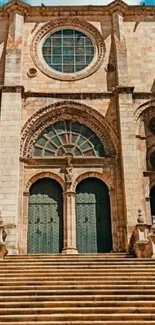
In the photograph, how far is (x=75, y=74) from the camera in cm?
1812

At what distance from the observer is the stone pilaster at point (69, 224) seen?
14.9 m

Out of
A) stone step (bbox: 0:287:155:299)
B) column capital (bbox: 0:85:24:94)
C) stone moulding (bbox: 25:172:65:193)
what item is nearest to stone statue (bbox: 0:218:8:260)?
stone moulding (bbox: 25:172:65:193)

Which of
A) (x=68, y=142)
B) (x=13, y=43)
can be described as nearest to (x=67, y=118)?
(x=68, y=142)

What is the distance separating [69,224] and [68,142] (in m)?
3.45

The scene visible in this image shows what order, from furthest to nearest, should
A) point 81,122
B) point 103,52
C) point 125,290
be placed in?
point 103,52, point 81,122, point 125,290

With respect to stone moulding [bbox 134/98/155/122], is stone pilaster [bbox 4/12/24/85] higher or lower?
higher

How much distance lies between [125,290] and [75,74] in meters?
11.2

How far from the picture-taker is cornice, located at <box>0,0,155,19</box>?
1912 cm

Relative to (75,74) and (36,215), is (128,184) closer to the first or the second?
(36,215)

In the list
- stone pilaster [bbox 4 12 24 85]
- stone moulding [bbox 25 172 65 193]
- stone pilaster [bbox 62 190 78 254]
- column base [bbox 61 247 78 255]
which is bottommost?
column base [bbox 61 247 78 255]

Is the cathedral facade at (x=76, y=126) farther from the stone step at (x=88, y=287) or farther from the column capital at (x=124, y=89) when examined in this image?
the stone step at (x=88, y=287)

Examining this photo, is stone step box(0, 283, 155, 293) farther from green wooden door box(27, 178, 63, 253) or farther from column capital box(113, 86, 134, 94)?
column capital box(113, 86, 134, 94)

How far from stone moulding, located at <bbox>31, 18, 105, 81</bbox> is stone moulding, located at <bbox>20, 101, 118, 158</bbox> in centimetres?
152

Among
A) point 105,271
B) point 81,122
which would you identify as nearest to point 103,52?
point 81,122
